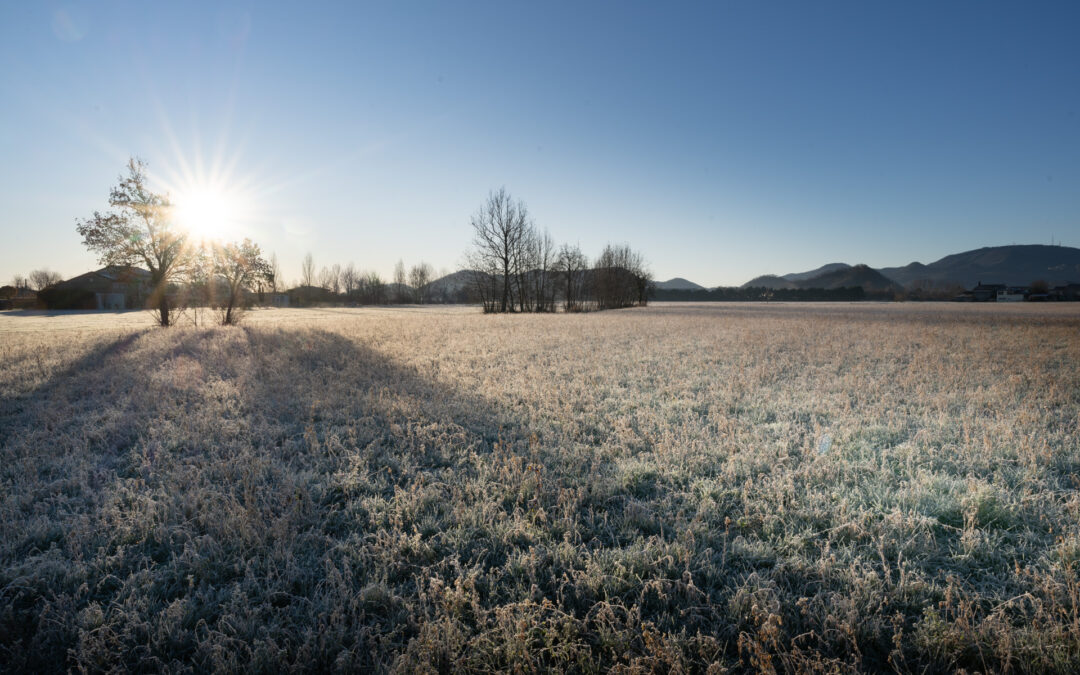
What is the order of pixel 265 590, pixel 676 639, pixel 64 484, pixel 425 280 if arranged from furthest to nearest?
pixel 425 280 < pixel 64 484 < pixel 265 590 < pixel 676 639

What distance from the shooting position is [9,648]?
85.8 inches

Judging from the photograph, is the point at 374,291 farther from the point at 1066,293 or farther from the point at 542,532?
the point at 1066,293

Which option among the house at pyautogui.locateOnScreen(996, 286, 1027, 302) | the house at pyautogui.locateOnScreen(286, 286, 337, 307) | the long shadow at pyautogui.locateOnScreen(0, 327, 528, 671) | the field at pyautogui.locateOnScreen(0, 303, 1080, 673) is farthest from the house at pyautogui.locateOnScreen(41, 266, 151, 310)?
the house at pyautogui.locateOnScreen(996, 286, 1027, 302)

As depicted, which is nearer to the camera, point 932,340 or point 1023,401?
point 1023,401

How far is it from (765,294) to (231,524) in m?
130

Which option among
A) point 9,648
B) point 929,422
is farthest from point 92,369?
point 929,422

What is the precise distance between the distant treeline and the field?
10669 cm

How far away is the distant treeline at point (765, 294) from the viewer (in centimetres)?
10678

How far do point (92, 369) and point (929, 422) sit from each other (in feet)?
56.6

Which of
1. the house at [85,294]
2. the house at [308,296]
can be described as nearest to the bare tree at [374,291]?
the house at [308,296]

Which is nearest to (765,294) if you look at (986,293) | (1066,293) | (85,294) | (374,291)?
(986,293)

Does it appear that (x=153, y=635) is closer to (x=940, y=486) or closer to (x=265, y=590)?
(x=265, y=590)

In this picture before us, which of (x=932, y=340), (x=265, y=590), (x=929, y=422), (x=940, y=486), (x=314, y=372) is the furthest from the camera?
(x=932, y=340)

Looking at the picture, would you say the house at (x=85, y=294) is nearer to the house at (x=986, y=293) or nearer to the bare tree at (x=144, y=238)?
the bare tree at (x=144, y=238)
